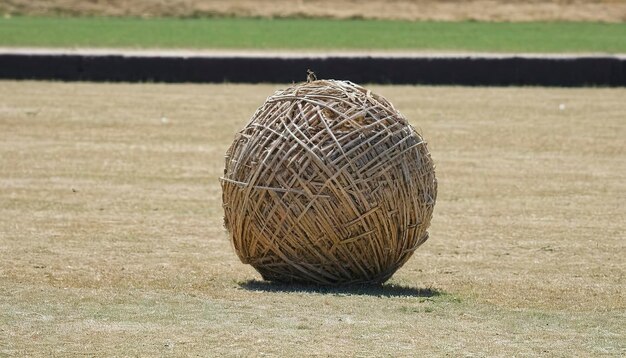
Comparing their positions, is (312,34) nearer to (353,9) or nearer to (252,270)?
(353,9)

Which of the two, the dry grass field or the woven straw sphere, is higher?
the woven straw sphere

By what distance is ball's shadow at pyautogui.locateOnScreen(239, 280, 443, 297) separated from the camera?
957 centimetres

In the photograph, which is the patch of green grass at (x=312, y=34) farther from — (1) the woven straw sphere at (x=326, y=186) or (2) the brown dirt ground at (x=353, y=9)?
(1) the woven straw sphere at (x=326, y=186)

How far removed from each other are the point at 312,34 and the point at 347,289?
105ft

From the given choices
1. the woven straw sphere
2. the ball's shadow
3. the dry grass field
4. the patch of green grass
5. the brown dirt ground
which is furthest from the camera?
the brown dirt ground

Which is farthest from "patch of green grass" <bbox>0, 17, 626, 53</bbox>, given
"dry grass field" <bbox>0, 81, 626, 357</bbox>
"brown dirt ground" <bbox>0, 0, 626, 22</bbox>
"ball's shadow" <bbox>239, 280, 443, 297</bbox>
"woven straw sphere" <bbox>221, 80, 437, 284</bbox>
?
"woven straw sphere" <bbox>221, 80, 437, 284</bbox>

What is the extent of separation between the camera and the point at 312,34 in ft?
135

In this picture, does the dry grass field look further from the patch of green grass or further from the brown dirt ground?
the brown dirt ground

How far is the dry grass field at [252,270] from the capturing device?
26.9 feet

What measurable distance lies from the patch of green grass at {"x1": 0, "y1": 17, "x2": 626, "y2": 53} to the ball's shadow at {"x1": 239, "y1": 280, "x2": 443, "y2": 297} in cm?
2521

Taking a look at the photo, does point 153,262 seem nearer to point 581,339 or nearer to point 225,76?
point 581,339

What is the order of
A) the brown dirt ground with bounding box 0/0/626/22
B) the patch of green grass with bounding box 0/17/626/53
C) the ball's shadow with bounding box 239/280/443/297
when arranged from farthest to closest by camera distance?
1. the brown dirt ground with bounding box 0/0/626/22
2. the patch of green grass with bounding box 0/17/626/53
3. the ball's shadow with bounding box 239/280/443/297

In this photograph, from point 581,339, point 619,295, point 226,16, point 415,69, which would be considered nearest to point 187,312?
point 581,339

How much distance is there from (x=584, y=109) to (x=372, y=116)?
15.2 meters
